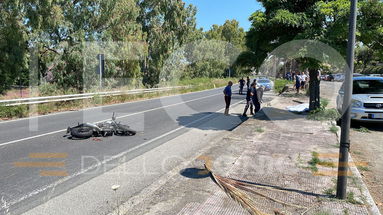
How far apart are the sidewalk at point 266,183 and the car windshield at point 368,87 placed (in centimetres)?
397

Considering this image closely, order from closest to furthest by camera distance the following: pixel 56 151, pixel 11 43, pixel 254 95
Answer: pixel 56 151, pixel 254 95, pixel 11 43

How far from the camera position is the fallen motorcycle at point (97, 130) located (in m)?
8.52

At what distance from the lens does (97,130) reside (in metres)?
8.77

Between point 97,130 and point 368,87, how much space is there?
380 inches

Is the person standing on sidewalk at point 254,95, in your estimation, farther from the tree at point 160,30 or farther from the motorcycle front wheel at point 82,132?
the tree at point 160,30

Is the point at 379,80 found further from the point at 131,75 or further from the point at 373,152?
the point at 131,75

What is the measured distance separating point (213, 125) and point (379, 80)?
6490 millimetres

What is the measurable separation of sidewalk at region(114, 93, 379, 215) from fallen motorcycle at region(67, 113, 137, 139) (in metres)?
3.19

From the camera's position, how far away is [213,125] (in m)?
11.5

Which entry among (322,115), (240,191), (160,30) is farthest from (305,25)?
(160,30)

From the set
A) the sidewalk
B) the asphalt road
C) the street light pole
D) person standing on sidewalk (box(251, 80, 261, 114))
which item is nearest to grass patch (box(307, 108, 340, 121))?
person standing on sidewalk (box(251, 80, 261, 114))

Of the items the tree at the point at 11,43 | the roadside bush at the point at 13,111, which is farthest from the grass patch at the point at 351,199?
the tree at the point at 11,43

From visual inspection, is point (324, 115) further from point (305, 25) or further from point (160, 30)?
point (160, 30)

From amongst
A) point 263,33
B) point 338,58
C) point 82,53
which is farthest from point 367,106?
point 82,53
